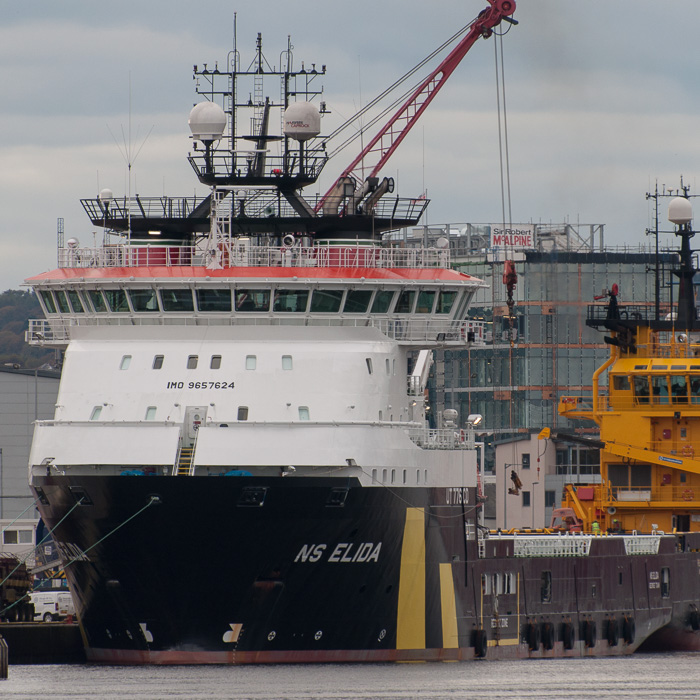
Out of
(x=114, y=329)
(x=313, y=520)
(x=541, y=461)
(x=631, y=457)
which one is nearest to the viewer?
(x=313, y=520)

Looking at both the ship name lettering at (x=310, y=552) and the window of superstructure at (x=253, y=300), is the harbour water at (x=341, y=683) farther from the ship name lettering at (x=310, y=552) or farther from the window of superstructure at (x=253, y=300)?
the window of superstructure at (x=253, y=300)

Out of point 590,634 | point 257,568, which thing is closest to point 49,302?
point 257,568

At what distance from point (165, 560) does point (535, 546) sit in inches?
573

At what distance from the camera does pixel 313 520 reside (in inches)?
A: 1848

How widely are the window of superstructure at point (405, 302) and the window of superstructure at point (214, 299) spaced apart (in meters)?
4.58

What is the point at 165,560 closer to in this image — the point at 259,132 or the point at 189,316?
the point at 189,316

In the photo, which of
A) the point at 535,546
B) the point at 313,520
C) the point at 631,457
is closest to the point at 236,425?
the point at 313,520

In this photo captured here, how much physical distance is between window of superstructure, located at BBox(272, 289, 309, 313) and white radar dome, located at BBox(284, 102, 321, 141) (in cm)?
594

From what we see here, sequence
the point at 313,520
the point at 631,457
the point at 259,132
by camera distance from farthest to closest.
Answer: the point at 631,457
the point at 259,132
the point at 313,520

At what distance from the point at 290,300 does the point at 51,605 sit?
19.6 meters

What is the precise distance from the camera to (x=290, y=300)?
49969 mm

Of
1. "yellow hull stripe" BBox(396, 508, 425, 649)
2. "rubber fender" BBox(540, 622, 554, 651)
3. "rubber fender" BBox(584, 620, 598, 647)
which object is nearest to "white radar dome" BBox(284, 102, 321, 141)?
"yellow hull stripe" BBox(396, 508, 425, 649)

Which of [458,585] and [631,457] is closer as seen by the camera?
[458,585]

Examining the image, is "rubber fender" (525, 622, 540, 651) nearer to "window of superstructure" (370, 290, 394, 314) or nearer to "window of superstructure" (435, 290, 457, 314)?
"window of superstructure" (435, 290, 457, 314)
